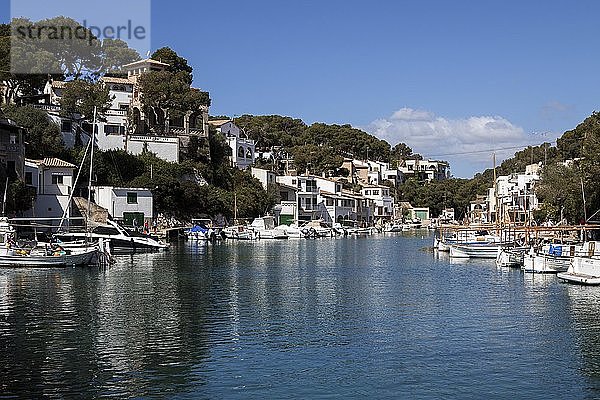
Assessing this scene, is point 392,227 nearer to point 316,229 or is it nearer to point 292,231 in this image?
point 316,229

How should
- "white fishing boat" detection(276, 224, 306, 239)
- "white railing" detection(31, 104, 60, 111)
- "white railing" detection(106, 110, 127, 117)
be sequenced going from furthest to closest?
"white fishing boat" detection(276, 224, 306, 239) → "white railing" detection(106, 110, 127, 117) → "white railing" detection(31, 104, 60, 111)

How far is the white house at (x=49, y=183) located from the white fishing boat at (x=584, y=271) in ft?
141

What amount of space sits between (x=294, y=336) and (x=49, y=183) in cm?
4829

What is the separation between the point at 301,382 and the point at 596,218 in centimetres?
4730

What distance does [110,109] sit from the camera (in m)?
84.6

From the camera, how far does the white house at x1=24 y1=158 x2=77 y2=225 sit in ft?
218

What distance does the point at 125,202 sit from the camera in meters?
75.3

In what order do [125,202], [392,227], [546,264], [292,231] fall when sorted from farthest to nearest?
[392,227] < [292,231] < [125,202] < [546,264]

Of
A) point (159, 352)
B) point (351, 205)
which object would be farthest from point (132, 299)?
point (351, 205)

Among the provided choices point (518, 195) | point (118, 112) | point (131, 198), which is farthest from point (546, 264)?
point (518, 195)

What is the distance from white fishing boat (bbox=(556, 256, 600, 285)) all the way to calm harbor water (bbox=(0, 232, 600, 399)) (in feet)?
2.11

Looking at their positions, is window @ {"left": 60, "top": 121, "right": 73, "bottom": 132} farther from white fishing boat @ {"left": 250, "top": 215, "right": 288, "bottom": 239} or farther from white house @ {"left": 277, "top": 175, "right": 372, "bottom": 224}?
white house @ {"left": 277, "top": 175, "right": 372, "bottom": 224}

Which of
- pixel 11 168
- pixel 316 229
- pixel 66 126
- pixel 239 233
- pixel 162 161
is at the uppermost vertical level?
pixel 66 126

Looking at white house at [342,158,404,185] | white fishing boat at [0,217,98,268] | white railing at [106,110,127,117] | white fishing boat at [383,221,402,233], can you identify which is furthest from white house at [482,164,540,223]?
white fishing boat at [0,217,98,268]
